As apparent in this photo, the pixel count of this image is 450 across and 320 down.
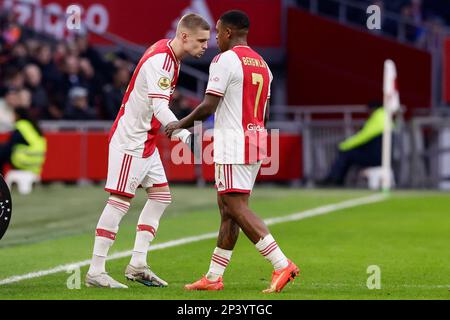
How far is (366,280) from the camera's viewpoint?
10.5m

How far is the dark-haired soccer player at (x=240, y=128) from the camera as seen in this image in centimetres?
947

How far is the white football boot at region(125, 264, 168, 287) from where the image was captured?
1005 centimetres

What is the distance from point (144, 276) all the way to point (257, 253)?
3068 millimetres

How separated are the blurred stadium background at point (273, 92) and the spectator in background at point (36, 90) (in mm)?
27

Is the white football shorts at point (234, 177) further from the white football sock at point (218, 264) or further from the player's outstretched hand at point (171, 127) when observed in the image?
the white football sock at point (218, 264)

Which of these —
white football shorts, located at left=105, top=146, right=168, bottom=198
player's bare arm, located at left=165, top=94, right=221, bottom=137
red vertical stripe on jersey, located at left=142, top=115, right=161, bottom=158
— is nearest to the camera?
player's bare arm, located at left=165, top=94, right=221, bottom=137

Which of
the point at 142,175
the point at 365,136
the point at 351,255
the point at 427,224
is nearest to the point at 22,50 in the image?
the point at 365,136

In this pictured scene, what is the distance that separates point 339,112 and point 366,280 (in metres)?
21.4

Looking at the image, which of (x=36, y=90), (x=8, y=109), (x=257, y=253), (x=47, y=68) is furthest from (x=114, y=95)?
(x=257, y=253)

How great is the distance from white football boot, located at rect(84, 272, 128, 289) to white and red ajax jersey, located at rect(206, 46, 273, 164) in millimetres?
1249

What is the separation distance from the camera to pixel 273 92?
112 ft

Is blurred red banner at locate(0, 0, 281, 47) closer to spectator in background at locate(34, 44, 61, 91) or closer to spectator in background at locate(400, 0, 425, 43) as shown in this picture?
spectator in background at locate(400, 0, 425, 43)

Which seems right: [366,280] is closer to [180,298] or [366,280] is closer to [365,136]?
[180,298]

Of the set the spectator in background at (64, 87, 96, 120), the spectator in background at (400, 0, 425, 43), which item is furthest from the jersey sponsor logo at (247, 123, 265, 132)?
the spectator in background at (400, 0, 425, 43)
